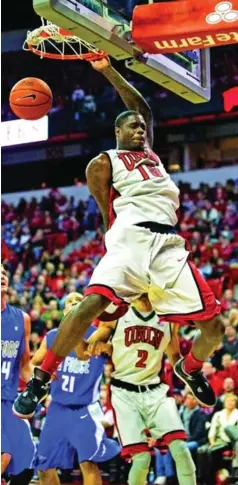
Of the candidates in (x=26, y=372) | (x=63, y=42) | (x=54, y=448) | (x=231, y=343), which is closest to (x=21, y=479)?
(x=54, y=448)

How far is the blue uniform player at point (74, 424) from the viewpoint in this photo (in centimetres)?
663

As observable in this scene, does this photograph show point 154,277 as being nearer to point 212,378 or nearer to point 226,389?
point 226,389

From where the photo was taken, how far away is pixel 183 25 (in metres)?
5.46

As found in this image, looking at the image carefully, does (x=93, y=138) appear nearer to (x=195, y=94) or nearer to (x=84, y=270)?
(x=84, y=270)

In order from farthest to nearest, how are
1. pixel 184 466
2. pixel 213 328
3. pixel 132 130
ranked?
pixel 184 466
pixel 132 130
pixel 213 328

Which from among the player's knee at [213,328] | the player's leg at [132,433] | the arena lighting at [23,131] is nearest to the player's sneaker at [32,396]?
the player's knee at [213,328]

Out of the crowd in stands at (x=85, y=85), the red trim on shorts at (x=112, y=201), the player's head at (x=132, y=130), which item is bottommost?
the red trim on shorts at (x=112, y=201)

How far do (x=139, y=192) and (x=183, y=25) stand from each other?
120cm

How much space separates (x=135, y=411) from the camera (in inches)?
243

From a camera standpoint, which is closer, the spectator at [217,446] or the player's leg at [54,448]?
the player's leg at [54,448]

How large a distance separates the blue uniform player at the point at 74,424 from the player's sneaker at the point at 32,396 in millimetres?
1875

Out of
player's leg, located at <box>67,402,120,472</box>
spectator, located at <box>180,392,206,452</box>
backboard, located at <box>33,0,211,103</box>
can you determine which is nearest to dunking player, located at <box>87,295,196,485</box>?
player's leg, located at <box>67,402,120,472</box>

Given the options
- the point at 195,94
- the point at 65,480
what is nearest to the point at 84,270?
the point at 65,480

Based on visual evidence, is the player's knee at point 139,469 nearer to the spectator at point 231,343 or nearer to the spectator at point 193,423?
the spectator at point 193,423
